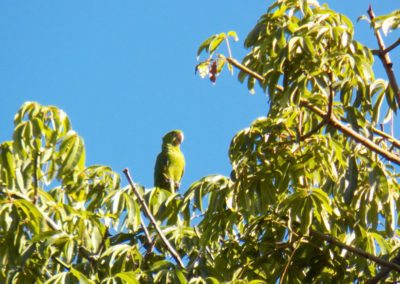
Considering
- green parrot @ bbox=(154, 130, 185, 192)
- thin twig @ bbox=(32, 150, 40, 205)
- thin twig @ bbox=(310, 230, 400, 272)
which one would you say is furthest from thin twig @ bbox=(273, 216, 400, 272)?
green parrot @ bbox=(154, 130, 185, 192)

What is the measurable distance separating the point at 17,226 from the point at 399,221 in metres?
1.38

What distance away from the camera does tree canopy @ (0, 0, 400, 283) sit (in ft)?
9.17

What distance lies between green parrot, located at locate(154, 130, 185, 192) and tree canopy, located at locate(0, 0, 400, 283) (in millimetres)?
3794

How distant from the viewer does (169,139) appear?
775 cm

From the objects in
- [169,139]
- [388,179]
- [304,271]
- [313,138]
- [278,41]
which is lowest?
[304,271]

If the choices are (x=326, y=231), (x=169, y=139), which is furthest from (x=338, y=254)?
(x=169, y=139)

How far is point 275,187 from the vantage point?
9.69 ft

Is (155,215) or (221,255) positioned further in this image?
(155,215)

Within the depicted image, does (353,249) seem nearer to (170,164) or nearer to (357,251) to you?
(357,251)

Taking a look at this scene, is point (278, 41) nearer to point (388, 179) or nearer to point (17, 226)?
point (388, 179)

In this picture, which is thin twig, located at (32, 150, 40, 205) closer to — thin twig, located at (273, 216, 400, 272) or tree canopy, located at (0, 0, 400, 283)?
tree canopy, located at (0, 0, 400, 283)

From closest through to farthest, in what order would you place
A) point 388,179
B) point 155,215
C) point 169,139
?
point 388,179, point 155,215, point 169,139

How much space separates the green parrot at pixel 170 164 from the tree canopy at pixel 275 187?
379cm

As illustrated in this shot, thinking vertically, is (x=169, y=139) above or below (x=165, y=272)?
above
